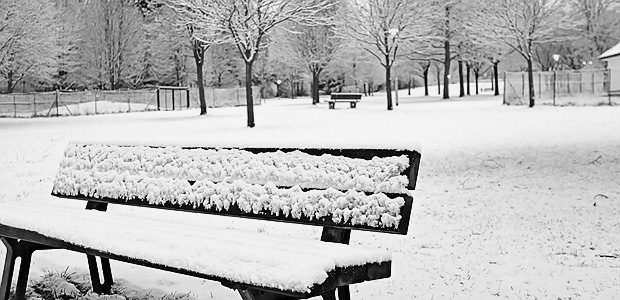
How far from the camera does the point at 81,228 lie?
3.43 metres

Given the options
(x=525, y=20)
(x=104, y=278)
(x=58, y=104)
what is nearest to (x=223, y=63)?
(x=58, y=104)

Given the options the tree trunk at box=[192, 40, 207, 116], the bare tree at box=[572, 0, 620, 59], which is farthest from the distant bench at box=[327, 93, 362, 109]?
the bare tree at box=[572, 0, 620, 59]

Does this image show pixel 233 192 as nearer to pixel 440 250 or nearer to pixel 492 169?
Result: pixel 440 250

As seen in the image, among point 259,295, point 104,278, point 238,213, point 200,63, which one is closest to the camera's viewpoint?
point 259,295

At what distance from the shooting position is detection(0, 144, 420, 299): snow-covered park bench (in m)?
2.60

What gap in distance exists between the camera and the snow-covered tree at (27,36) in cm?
2805

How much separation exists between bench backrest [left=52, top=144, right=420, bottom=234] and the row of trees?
16.1m

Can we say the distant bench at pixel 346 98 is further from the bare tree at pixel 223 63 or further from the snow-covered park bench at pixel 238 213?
the snow-covered park bench at pixel 238 213

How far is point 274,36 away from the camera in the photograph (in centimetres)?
4419

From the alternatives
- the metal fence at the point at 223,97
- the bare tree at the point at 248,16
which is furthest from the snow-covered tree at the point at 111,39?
the bare tree at the point at 248,16

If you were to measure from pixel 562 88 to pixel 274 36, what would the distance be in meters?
18.6

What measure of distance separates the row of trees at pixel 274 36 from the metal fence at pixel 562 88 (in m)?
2.12

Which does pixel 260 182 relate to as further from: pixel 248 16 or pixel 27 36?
pixel 27 36

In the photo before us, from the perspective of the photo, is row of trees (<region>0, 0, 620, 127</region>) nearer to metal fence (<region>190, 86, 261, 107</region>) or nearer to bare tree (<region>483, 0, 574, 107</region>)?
bare tree (<region>483, 0, 574, 107</region>)
